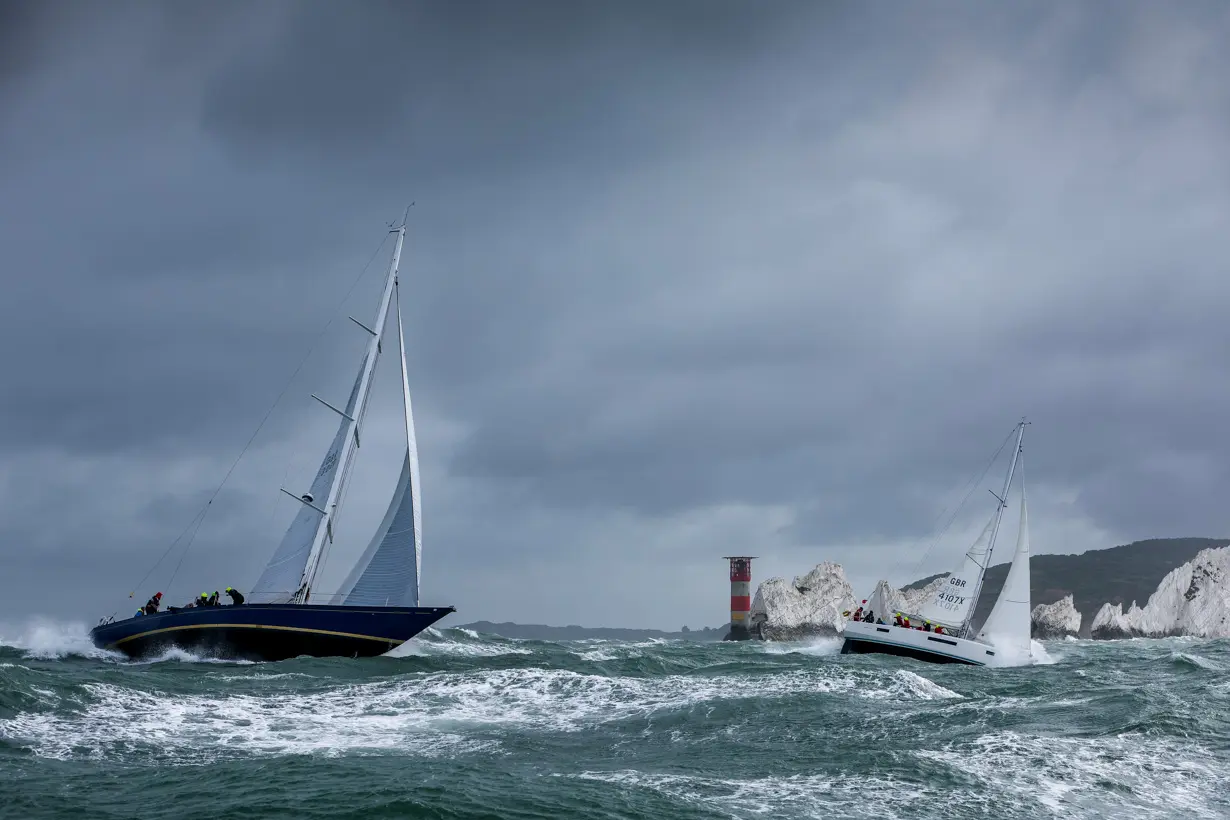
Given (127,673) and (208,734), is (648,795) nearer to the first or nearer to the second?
(208,734)

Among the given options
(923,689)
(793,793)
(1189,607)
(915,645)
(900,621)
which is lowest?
(793,793)

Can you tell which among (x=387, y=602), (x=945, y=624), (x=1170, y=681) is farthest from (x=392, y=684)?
(x=945, y=624)

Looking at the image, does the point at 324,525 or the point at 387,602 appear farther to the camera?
the point at 324,525

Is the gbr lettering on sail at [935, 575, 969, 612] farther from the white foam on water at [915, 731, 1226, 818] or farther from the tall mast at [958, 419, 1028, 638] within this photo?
the white foam on water at [915, 731, 1226, 818]

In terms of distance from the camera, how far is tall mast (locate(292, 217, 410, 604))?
123 feet

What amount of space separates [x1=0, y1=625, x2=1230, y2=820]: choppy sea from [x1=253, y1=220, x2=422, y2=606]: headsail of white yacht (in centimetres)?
588

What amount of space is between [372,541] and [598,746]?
20101 mm

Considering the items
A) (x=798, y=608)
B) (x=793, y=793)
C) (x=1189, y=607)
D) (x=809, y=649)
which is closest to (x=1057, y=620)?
(x=1189, y=607)

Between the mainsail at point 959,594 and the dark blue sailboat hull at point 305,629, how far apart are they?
27.0 meters

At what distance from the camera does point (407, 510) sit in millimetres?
35812

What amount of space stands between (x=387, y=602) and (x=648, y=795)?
882 inches

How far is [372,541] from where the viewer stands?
1435 inches

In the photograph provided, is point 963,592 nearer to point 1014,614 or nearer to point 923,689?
point 1014,614

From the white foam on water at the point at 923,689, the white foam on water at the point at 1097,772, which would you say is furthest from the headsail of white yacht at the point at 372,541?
the white foam on water at the point at 1097,772
